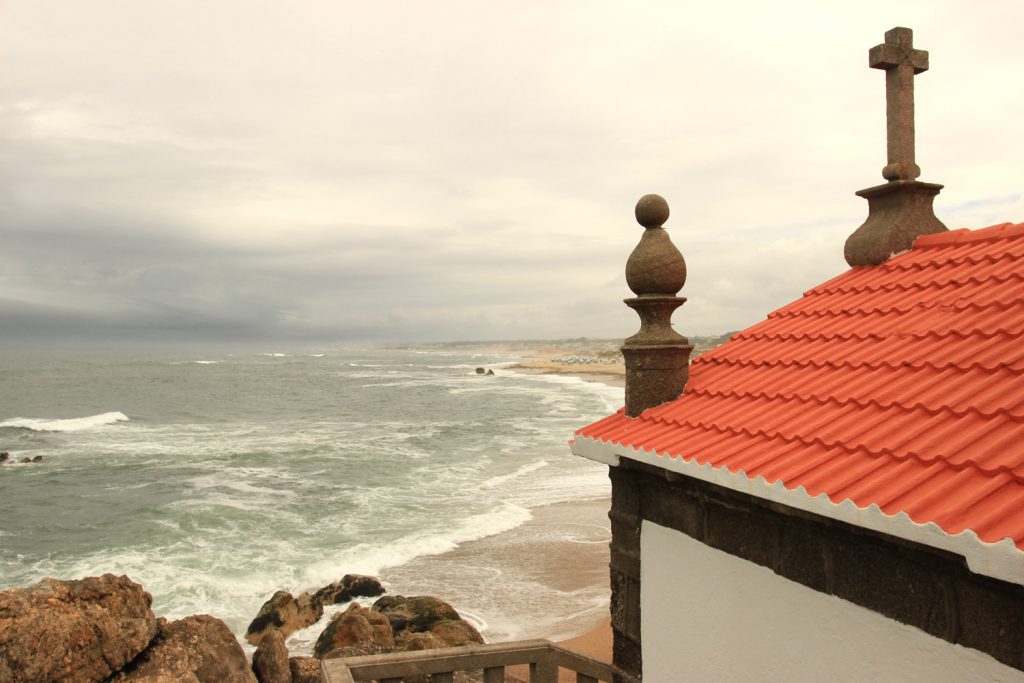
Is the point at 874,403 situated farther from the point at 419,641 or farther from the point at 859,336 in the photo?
the point at 419,641

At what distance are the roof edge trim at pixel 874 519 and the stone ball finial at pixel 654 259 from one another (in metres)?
1.30

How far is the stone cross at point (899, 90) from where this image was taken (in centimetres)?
555

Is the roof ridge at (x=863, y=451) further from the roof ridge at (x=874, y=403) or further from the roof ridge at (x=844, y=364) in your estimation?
the roof ridge at (x=844, y=364)

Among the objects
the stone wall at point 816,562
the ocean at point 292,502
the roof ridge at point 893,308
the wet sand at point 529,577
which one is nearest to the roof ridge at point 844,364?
the roof ridge at point 893,308

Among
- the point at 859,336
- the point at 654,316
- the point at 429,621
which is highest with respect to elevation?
the point at 654,316

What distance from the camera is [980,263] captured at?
14.4 feet

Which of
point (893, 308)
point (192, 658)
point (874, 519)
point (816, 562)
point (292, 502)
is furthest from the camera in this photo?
point (292, 502)

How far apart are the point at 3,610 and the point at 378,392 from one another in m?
54.7

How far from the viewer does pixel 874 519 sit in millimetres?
2619

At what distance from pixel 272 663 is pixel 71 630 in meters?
2.29

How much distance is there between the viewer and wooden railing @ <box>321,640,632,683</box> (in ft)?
14.2

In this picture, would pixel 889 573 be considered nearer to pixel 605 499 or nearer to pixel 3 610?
pixel 3 610

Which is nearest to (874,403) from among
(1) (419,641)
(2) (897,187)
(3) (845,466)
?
(3) (845,466)

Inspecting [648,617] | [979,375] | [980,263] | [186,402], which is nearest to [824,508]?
[979,375]
